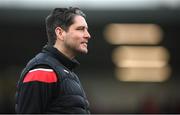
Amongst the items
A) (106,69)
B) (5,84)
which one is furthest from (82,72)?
(5,84)

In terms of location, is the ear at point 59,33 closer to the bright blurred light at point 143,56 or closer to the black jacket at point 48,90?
the black jacket at point 48,90

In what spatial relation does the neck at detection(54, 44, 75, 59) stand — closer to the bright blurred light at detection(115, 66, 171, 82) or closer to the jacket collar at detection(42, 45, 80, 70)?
the jacket collar at detection(42, 45, 80, 70)

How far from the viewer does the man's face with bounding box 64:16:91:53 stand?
14.8ft

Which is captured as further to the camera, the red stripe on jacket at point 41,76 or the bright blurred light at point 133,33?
the bright blurred light at point 133,33

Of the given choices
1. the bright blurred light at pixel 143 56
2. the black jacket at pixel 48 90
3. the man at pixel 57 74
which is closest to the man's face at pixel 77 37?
the man at pixel 57 74

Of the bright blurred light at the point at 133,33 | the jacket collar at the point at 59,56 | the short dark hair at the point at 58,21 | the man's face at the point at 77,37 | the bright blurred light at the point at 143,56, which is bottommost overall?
the bright blurred light at the point at 143,56

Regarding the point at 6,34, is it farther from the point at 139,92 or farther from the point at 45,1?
the point at 139,92

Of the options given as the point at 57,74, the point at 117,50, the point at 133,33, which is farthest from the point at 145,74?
the point at 57,74

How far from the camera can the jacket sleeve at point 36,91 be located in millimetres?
4207

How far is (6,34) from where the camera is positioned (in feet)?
46.9

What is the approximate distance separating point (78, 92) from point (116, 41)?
1014 centimetres

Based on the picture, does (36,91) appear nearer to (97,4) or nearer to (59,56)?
(59,56)

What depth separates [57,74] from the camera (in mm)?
4316

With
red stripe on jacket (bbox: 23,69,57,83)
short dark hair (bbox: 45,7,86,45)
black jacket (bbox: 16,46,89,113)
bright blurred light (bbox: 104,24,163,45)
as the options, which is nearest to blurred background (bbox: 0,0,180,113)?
bright blurred light (bbox: 104,24,163,45)
